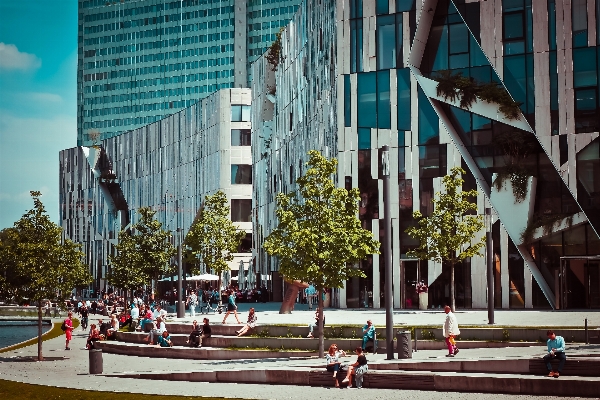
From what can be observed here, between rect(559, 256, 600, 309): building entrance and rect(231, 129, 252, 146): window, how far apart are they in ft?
184

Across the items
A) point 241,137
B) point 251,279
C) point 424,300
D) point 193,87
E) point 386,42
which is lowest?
point 424,300

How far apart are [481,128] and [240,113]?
171 feet

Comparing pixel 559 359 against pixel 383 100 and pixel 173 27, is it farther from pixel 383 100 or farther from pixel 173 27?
pixel 173 27

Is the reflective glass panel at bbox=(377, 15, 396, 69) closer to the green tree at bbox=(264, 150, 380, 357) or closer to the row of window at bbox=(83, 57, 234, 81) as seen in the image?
the green tree at bbox=(264, 150, 380, 357)

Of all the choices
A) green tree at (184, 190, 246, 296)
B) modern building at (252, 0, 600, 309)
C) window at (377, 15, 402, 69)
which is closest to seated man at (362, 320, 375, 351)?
modern building at (252, 0, 600, 309)

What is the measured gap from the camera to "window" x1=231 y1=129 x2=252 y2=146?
3996 inches

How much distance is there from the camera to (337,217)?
3388 cm

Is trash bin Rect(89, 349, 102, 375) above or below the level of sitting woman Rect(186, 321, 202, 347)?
below

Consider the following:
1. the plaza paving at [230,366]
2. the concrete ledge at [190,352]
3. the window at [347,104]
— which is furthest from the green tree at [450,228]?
the concrete ledge at [190,352]

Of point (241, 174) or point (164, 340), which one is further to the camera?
point (241, 174)

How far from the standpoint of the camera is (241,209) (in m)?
103

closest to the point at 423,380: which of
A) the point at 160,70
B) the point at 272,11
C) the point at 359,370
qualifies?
the point at 359,370

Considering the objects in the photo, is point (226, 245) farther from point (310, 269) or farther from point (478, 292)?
point (310, 269)

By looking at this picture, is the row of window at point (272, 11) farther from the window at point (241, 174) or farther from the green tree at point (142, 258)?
the green tree at point (142, 258)
